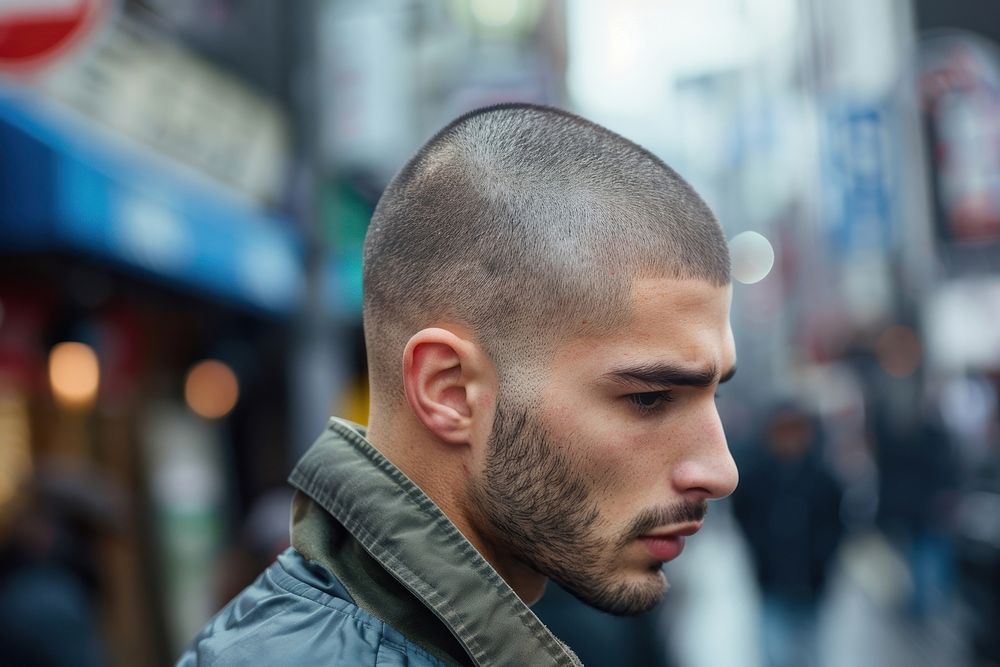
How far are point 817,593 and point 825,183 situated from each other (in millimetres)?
9551

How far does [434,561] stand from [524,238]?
0.56 meters

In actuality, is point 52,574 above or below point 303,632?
below

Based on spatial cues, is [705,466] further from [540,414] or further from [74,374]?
[74,374]

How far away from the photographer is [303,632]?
152 centimetres

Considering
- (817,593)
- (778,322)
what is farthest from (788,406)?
(778,322)

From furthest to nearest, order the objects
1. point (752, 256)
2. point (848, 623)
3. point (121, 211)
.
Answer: point (752, 256), point (848, 623), point (121, 211)

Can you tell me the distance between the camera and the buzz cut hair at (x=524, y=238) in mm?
1771

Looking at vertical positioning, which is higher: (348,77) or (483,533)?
(348,77)

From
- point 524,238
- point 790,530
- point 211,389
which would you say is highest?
point 524,238

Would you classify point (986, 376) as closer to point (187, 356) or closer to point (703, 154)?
point (187, 356)

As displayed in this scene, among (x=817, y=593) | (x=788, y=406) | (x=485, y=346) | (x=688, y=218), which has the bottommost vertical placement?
(x=817, y=593)

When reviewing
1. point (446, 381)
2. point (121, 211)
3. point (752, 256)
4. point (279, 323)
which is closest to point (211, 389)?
point (279, 323)

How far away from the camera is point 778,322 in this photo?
5481 centimetres

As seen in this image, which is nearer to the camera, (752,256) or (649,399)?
(649,399)
